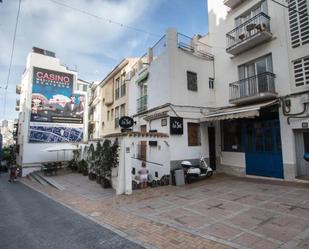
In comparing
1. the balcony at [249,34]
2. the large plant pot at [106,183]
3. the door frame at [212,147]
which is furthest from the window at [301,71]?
the large plant pot at [106,183]

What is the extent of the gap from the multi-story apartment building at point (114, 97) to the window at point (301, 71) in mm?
13364

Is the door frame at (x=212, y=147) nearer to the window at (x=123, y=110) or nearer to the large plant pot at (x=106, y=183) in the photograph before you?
the large plant pot at (x=106, y=183)

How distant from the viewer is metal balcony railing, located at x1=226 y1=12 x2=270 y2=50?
12.0 meters

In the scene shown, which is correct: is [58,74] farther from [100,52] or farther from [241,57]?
[241,57]

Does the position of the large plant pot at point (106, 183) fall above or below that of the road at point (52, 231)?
above

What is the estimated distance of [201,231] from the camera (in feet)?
18.0

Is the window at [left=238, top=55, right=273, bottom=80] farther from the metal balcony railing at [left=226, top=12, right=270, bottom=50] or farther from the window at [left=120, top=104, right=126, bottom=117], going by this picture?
the window at [left=120, top=104, right=126, bottom=117]

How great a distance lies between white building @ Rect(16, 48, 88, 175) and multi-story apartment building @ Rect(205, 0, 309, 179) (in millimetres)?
17562

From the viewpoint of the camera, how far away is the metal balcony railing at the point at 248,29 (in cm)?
1201

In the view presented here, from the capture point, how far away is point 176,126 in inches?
513

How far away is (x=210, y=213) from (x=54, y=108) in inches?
917

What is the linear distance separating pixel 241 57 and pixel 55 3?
10959 millimetres

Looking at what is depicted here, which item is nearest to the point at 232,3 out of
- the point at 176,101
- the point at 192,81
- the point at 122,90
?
the point at 192,81

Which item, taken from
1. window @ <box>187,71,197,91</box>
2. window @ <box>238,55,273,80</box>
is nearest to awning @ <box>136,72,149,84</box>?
window @ <box>187,71,197,91</box>
